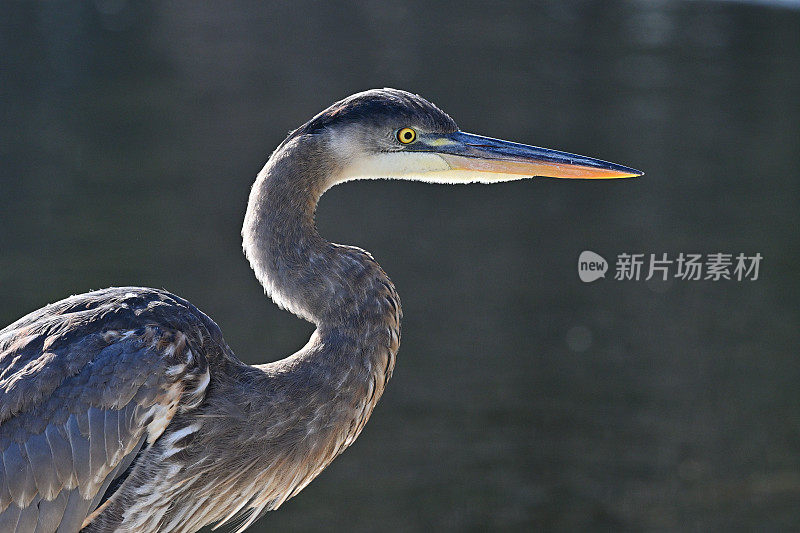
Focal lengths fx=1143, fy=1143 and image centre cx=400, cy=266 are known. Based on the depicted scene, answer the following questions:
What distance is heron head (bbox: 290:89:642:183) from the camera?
324 centimetres

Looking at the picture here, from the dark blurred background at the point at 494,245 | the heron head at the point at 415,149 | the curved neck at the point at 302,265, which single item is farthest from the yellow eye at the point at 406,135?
the dark blurred background at the point at 494,245

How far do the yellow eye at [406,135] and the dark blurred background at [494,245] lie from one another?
122 inches

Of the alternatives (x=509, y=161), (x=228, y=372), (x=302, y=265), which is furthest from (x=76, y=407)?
(x=509, y=161)

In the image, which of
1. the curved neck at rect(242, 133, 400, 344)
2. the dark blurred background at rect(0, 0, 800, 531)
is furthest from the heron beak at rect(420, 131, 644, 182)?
the dark blurred background at rect(0, 0, 800, 531)

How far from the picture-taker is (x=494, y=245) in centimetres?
984

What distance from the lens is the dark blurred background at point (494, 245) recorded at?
6.52 metres

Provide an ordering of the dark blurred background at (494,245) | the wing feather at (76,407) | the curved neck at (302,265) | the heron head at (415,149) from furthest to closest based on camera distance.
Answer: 1. the dark blurred background at (494,245)
2. the heron head at (415,149)
3. the curved neck at (302,265)
4. the wing feather at (76,407)

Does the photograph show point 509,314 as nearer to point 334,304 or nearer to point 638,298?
point 638,298

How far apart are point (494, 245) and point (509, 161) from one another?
646 cm

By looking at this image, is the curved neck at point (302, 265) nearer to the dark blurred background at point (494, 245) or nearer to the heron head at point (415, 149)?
the heron head at point (415, 149)

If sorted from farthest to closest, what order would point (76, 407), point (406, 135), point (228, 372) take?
point (406, 135) < point (228, 372) < point (76, 407)

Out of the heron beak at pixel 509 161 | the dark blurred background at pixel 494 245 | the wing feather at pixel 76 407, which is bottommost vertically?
the wing feather at pixel 76 407

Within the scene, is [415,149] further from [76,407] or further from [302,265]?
[76,407]

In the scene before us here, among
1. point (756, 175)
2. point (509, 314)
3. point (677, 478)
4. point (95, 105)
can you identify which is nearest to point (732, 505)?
point (677, 478)
